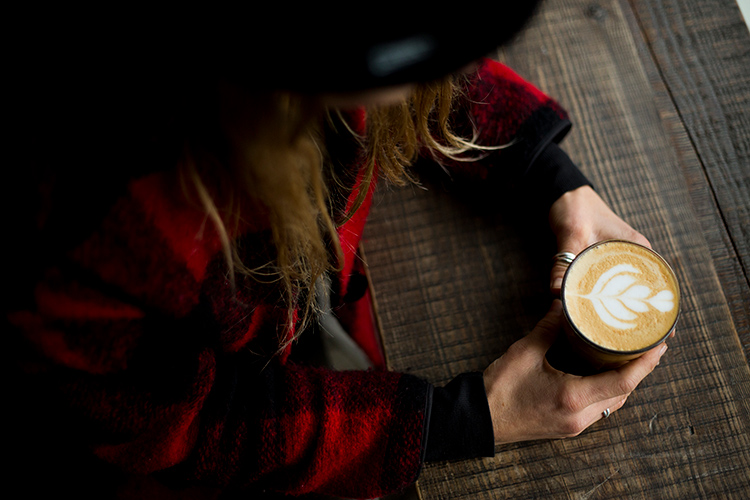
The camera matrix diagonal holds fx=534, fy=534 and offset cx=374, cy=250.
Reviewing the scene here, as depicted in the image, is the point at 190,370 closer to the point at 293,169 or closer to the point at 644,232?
the point at 293,169

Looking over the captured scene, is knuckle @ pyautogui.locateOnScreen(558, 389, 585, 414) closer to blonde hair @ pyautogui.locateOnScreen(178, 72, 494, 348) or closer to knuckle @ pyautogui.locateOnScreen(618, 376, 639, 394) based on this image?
knuckle @ pyautogui.locateOnScreen(618, 376, 639, 394)

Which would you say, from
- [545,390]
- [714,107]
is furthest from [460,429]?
[714,107]

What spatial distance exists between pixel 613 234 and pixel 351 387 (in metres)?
0.48

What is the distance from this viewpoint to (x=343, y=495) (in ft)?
2.61

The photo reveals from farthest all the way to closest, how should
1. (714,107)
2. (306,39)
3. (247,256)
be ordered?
1. (714,107)
2. (247,256)
3. (306,39)

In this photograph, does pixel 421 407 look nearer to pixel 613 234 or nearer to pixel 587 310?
pixel 587 310

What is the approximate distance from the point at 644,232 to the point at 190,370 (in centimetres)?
73

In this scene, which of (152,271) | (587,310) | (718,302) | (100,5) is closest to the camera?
(100,5)

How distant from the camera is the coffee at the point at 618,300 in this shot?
0.68m

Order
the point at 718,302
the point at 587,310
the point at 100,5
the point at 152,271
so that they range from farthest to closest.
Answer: the point at 718,302
the point at 587,310
the point at 152,271
the point at 100,5

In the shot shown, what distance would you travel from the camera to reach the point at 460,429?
0.75 metres

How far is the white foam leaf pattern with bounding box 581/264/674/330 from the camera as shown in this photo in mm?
692

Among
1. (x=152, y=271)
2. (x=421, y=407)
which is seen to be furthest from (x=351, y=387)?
(x=152, y=271)

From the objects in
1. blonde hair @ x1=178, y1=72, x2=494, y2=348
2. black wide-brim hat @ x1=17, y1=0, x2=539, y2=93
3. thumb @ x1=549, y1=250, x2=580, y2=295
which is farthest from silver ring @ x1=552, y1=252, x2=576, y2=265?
black wide-brim hat @ x1=17, y1=0, x2=539, y2=93
